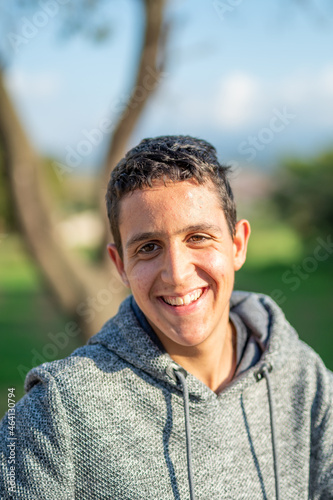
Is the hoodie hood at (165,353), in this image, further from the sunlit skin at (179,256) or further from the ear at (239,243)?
the ear at (239,243)

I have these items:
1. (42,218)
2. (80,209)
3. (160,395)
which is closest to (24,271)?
(80,209)

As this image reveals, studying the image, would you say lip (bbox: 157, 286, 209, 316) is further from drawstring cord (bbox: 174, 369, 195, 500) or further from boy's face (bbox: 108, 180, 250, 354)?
drawstring cord (bbox: 174, 369, 195, 500)

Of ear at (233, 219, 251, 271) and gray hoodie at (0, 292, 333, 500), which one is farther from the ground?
ear at (233, 219, 251, 271)

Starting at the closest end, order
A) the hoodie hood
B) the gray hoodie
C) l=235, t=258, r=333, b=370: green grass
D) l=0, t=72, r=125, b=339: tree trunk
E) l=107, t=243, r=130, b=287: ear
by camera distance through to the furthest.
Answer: the gray hoodie
the hoodie hood
l=107, t=243, r=130, b=287: ear
l=0, t=72, r=125, b=339: tree trunk
l=235, t=258, r=333, b=370: green grass

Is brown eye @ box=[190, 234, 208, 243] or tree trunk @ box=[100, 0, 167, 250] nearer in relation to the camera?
brown eye @ box=[190, 234, 208, 243]

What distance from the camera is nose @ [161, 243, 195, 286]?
1689mm

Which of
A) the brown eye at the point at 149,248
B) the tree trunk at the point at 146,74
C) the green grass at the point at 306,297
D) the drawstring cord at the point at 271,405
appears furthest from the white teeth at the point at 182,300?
the green grass at the point at 306,297

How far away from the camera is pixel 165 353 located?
1835 mm

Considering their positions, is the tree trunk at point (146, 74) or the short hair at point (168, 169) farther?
the tree trunk at point (146, 74)

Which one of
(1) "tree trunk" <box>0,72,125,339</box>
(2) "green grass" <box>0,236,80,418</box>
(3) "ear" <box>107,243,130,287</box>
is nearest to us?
(3) "ear" <box>107,243,130,287</box>

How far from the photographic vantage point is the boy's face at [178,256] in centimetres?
171

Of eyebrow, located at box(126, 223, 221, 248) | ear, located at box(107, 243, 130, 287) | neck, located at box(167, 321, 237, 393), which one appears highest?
ear, located at box(107, 243, 130, 287)

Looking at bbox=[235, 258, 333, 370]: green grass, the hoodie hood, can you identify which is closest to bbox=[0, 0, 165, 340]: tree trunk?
the hoodie hood

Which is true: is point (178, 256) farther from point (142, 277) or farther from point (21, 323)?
point (21, 323)
